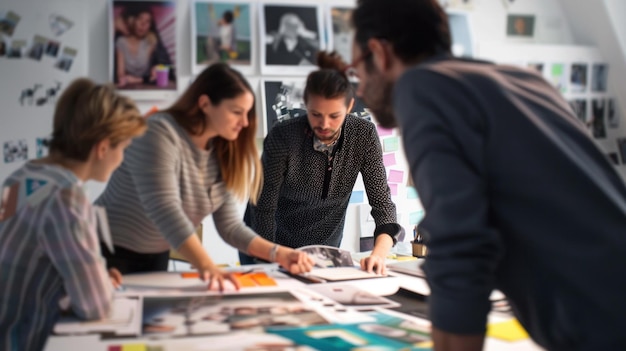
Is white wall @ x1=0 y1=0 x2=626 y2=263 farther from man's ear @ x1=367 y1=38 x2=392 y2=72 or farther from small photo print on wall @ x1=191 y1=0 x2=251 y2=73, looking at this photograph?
man's ear @ x1=367 y1=38 x2=392 y2=72

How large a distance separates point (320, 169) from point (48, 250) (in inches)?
38.0

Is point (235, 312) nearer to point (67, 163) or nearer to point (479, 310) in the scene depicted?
point (67, 163)

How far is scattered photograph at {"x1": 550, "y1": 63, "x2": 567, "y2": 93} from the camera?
304 cm

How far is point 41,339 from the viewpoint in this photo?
1094 millimetres

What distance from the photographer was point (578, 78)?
307 centimetres

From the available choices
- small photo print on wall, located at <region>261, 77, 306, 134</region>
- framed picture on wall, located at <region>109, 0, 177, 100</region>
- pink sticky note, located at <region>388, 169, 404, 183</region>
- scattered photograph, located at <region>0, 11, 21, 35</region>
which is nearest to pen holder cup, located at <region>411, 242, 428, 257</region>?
pink sticky note, located at <region>388, 169, 404, 183</region>

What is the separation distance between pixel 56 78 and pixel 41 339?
1653 millimetres

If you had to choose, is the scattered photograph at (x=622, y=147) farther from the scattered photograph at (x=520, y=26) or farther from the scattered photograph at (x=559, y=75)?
the scattered photograph at (x=520, y=26)

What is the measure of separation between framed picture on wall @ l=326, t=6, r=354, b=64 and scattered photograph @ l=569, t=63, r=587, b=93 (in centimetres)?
113

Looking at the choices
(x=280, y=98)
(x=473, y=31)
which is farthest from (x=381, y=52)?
(x=473, y=31)

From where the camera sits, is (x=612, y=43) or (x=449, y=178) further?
(x=612, y=43)

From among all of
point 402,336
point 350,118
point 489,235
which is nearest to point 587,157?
point 489,235

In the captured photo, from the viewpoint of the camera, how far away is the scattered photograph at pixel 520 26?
2996 millimetres

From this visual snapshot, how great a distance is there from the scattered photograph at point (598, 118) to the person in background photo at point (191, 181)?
7.04ft
